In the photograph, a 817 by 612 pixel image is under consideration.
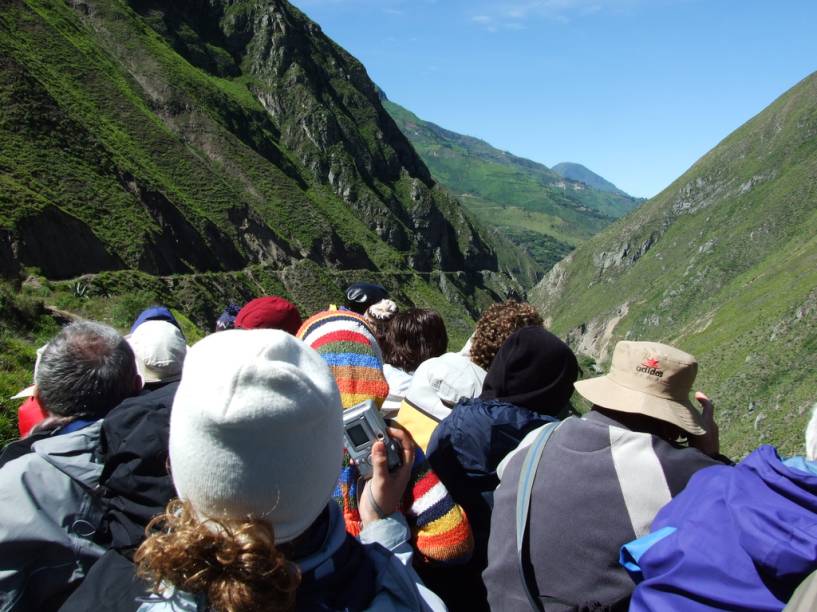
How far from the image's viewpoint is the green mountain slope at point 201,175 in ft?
83.3

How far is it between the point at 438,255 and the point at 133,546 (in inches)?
3815

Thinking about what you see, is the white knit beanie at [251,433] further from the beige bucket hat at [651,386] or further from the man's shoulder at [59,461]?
the beige bucket hat at [651,386]

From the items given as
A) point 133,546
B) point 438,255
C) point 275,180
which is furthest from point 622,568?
point 438,255

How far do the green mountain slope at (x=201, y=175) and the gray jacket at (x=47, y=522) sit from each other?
10.2 ft

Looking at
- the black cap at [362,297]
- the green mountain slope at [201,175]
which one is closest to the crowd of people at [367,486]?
the black cap at [362,297]

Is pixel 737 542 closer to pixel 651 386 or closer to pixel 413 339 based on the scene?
pixel 651 386

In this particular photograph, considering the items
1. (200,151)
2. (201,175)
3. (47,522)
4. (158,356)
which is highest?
(200,151)

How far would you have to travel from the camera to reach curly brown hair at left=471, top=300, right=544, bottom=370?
13.8 feet

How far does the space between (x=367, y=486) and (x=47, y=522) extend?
1260mm

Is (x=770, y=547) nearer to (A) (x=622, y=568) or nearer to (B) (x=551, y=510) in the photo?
(A) (x=622, y=568)

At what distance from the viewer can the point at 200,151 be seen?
63875 mm

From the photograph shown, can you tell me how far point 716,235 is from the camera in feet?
308

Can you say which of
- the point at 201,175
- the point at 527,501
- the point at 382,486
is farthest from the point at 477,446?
the point at 201,175

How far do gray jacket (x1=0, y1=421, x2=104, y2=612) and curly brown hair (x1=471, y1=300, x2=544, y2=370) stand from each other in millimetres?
2442
